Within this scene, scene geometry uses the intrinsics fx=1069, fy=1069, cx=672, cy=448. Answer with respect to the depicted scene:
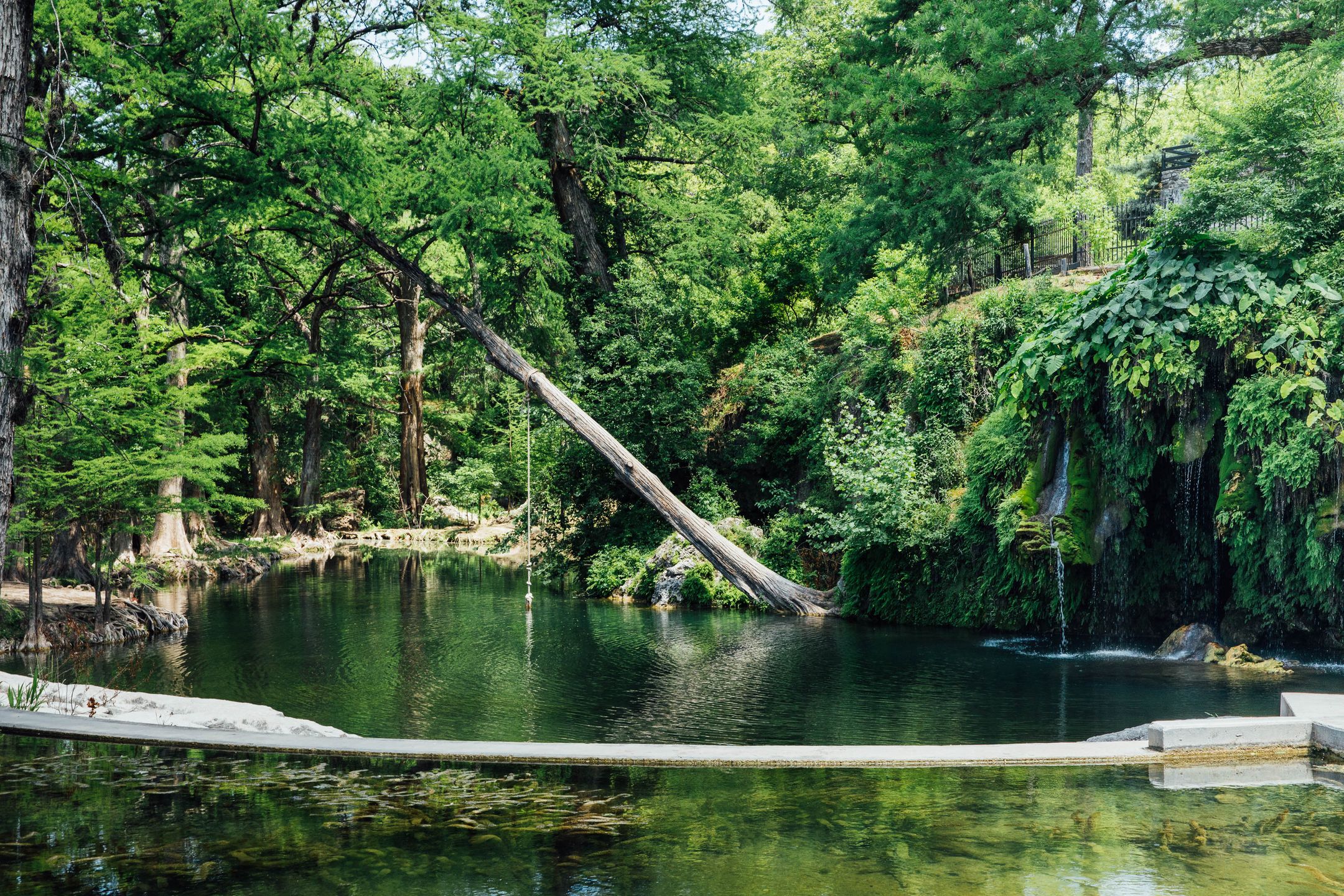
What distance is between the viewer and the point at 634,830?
19.4ft

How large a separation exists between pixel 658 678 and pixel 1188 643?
7681 mm

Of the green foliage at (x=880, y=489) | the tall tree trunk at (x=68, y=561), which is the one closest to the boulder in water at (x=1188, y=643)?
the green foliage at (x=880, y=489)

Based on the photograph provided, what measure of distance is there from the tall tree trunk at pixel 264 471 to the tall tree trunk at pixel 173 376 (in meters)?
7.50

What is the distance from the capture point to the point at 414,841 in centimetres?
564

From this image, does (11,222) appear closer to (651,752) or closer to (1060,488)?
(651,752)

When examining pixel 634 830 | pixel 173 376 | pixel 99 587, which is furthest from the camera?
pixel 173 376

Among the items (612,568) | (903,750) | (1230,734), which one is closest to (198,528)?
(612,568)

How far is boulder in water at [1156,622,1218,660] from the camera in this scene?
1509 centimetres

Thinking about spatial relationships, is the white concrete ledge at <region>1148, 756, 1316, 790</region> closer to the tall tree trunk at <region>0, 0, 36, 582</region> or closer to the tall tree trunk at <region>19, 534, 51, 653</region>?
the tall tree trunk at <region>0, 0, 36, 582</region>

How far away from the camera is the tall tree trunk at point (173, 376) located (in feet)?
80.4

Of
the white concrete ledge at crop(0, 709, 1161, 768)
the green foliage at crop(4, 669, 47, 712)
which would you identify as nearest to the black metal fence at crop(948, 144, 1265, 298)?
the white concrete ledge at crop(0, 709, 1161, 768)

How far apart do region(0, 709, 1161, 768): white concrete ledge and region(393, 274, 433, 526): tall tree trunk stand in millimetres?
36404

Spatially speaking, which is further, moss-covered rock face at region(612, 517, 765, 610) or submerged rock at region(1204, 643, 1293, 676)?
moss-covered rock face at region(612, 517, 765, 610)

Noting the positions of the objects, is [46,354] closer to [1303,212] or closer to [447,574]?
[447,574]
